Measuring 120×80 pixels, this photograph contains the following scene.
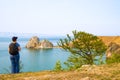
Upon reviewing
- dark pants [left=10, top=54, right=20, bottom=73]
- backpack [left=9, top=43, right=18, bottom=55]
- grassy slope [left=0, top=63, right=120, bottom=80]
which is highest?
backpack [left=9, top=43, right=18, bottom=55]

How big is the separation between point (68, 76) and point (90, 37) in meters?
41.2

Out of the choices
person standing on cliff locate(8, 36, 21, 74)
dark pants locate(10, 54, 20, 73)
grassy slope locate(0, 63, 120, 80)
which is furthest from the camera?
dark pants locate(10, 54, 20, 73)

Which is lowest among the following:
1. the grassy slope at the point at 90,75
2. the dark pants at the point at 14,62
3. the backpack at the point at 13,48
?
the grassy slope at the point at 90,75

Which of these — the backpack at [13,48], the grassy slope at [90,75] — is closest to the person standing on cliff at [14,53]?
the backpack at [13,48]

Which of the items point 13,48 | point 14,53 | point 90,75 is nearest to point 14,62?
point 14,53

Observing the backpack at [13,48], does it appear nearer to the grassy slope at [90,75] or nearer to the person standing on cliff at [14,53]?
the person standing on cliff at [14,53]

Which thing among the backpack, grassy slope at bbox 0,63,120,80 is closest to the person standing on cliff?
the backpack

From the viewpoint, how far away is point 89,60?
183 feet

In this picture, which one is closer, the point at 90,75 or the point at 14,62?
the point at 90,75

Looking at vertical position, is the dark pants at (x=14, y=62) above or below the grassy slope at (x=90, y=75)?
above

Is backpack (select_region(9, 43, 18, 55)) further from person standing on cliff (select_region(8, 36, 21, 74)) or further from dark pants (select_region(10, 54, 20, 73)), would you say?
dark pants (select_region(10, 54, 20, 73))

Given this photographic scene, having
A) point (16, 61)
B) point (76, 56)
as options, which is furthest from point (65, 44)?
point (16, 61)

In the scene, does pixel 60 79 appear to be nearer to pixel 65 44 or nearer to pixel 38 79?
pixel 38 79

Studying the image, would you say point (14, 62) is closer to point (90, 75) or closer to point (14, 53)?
point (14, 53)
